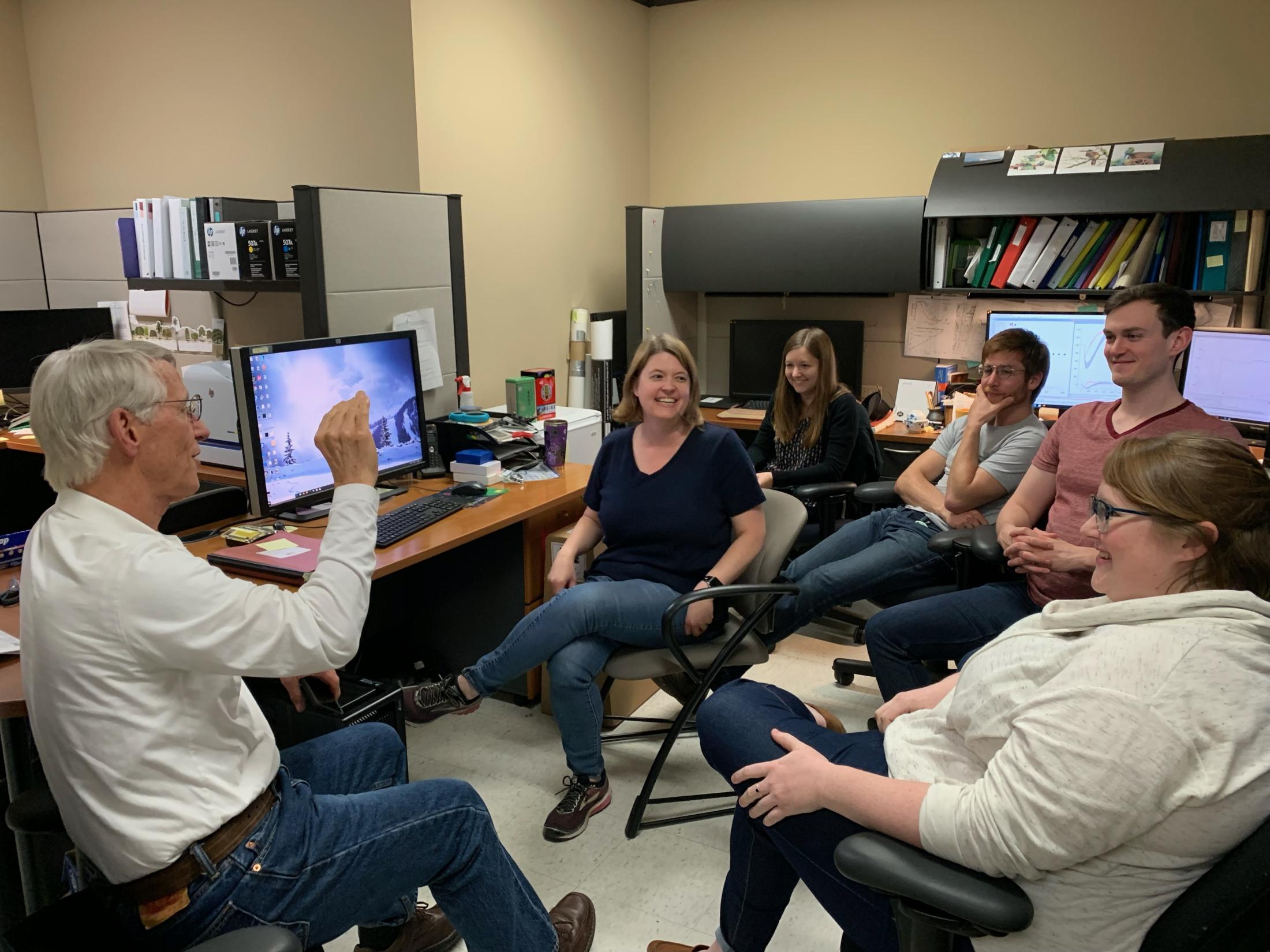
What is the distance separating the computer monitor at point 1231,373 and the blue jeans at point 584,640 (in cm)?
222

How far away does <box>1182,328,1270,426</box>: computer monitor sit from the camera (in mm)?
3182

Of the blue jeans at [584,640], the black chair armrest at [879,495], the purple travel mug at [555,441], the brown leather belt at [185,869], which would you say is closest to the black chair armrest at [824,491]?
the black chair armrest at [879,495]

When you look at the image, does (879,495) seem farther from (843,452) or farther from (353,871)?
(353,871)

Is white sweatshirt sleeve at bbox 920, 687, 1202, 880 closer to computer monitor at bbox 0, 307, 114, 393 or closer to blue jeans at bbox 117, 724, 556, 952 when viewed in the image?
blue jeans at bbox 117, 724, 556, 952

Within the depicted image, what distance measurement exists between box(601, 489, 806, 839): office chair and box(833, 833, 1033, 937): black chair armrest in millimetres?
946

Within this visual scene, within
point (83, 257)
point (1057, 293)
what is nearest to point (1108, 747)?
point (1057, 293)

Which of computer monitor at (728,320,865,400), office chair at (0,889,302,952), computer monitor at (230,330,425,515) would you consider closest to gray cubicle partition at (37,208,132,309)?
computer monitor at (230,330,425,515)

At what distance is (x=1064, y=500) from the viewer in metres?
2.32

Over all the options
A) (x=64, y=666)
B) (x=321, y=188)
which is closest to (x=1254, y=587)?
(x=64, y=666)

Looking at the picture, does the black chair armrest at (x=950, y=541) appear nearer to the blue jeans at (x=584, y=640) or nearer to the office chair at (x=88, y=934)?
the blue jeans at (x=584, y=640)

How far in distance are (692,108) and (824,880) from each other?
416 centimetres

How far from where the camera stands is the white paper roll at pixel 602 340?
4285 millimetres

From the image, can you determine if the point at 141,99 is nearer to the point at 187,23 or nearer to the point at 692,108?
the point at 187,23

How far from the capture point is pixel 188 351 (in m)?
4.15
